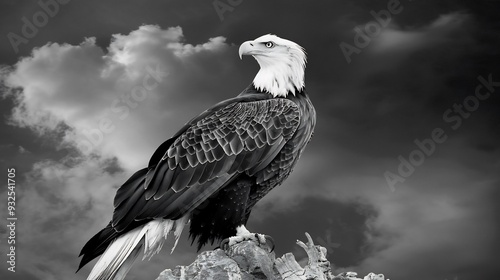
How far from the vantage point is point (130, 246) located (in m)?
8.45

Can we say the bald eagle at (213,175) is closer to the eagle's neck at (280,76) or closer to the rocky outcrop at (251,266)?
the eagle's neck at (280,76)

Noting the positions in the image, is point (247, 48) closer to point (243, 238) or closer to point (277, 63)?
point (277, 63)

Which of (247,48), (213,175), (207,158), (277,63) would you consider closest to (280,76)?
(277,63)

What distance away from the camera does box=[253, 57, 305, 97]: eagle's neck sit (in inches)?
378

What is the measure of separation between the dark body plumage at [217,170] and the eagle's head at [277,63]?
277mm

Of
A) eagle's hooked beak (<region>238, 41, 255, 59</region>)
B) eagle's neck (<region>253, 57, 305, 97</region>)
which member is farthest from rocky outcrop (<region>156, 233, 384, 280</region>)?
A: eagle's hooked beak (<region>238, 41, 255, 59</region>)

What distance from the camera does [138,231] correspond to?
8.61m

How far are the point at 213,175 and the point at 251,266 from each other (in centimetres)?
138

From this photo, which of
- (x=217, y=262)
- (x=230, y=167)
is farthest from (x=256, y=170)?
(x=217, y=262)

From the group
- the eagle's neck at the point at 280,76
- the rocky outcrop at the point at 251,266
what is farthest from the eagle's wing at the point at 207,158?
the rocky outcrop at the point at 251,266

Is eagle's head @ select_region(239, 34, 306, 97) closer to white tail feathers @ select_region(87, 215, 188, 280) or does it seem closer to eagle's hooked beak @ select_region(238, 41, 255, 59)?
eagle's hooked beak @ select_region(238, 41, 255, 59)

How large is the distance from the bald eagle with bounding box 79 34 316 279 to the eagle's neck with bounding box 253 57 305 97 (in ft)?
0.05

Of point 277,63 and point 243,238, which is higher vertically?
point 277,63

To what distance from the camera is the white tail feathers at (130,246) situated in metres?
8.34
